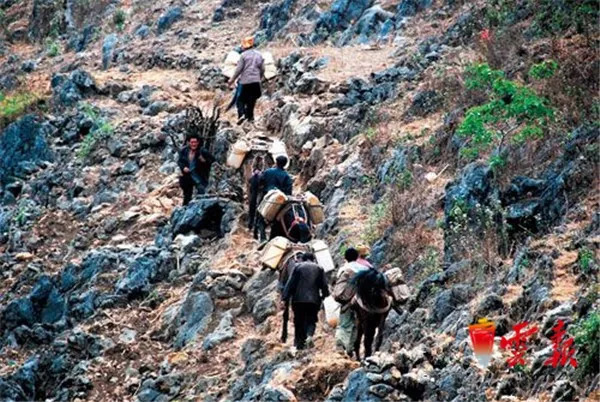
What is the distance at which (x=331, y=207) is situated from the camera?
18.9 m

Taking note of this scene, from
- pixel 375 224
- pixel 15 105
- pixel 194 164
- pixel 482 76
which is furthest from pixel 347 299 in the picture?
pixel 15 105

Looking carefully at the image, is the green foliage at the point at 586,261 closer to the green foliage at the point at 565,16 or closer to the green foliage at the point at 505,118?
the green foliage at the point at 505,118

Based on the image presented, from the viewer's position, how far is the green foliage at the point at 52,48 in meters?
33.3

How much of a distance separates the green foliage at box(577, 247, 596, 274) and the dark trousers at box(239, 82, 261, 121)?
10.3m

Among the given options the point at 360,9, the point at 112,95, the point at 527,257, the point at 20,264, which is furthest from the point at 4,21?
the point at 527,257

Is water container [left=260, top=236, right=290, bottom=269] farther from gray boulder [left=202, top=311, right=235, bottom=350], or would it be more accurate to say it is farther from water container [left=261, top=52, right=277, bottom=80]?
water container [left=261, top=52, right=277, bottom=80]

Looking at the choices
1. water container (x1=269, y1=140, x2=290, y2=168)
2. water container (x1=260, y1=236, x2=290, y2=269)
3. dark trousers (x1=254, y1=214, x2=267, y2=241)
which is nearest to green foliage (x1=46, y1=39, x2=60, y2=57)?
water container (x1=269, y1=140, x2=290, y2=168)

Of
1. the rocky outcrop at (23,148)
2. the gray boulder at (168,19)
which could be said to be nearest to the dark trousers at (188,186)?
the rocky outcrop at (23,148)

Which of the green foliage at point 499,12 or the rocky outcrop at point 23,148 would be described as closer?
the green foliage at point 499,12

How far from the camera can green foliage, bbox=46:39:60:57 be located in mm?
33344

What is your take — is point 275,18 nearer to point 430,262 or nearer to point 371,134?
point 371,134

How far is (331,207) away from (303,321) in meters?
4.39

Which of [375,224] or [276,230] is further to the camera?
[375,224]

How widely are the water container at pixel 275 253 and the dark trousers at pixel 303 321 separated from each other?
113 cm
